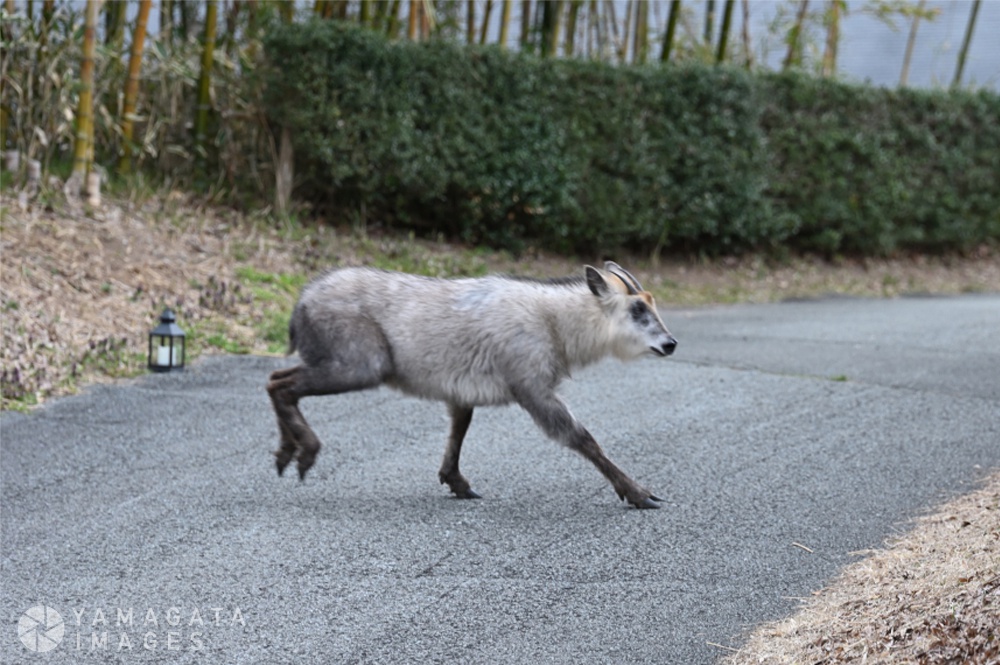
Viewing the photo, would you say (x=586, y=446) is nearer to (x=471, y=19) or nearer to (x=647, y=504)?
(x=647, y=504)

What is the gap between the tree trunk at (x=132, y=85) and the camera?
9.68 m

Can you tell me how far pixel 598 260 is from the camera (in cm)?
1226

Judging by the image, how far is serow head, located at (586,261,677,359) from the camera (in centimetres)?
479

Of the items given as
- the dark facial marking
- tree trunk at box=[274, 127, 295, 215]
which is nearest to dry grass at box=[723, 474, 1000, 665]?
the dark facial marking

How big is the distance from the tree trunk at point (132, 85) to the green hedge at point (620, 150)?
1203mm

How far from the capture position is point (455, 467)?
4789mm

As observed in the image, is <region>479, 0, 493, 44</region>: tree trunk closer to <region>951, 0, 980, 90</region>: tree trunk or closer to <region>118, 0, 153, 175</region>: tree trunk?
<region>118, 0, 153, 175</region>: tree trunk

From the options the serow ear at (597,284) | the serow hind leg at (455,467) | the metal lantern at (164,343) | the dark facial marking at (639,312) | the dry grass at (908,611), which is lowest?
the metal lantern at (164,343)

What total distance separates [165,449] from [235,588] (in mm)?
1822

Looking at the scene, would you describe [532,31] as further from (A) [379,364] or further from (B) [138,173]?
(A) [379,364]

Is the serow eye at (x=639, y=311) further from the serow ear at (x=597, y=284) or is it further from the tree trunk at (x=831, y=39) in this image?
the tree trunk at (x=831, y=39)

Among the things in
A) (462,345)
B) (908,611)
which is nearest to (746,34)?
(462,345)

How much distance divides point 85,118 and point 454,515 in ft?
20.4

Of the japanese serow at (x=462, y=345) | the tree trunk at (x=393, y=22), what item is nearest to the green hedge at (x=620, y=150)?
the tree trunk at (x=393, y=22)
